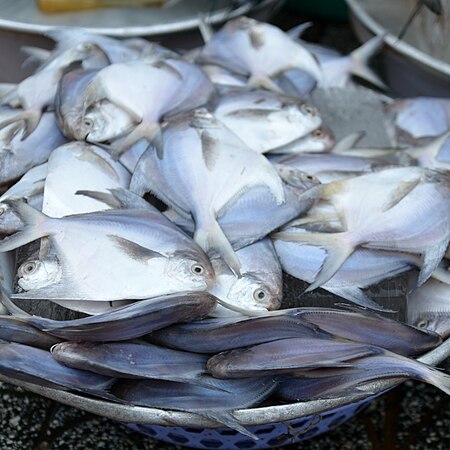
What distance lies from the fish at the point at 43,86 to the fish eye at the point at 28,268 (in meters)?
0.50

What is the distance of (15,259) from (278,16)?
2.70 metres

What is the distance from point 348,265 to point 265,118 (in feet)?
1.58

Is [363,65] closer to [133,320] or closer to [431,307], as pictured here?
[431,307]

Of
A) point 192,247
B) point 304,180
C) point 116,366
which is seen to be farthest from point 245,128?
point 116,366

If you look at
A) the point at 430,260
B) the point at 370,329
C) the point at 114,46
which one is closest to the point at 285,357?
the point at 370,329

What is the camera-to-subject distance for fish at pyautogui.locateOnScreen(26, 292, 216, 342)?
1.35 metres

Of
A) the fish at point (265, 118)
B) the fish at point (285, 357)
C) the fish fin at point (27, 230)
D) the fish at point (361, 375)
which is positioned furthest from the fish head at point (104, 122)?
the fish at point (361, 375)

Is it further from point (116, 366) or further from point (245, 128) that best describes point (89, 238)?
point (245, 128)

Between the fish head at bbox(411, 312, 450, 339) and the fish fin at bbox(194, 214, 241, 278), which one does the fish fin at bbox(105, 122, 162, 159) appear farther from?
the fish head at bbox(411, 312, 450, 339)

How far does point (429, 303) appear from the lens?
5.45 feet

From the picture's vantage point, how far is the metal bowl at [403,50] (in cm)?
265

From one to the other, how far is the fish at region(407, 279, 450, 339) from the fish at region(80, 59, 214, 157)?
0.72 meters

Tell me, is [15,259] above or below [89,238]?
below

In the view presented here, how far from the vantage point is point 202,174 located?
1632 millimetres
